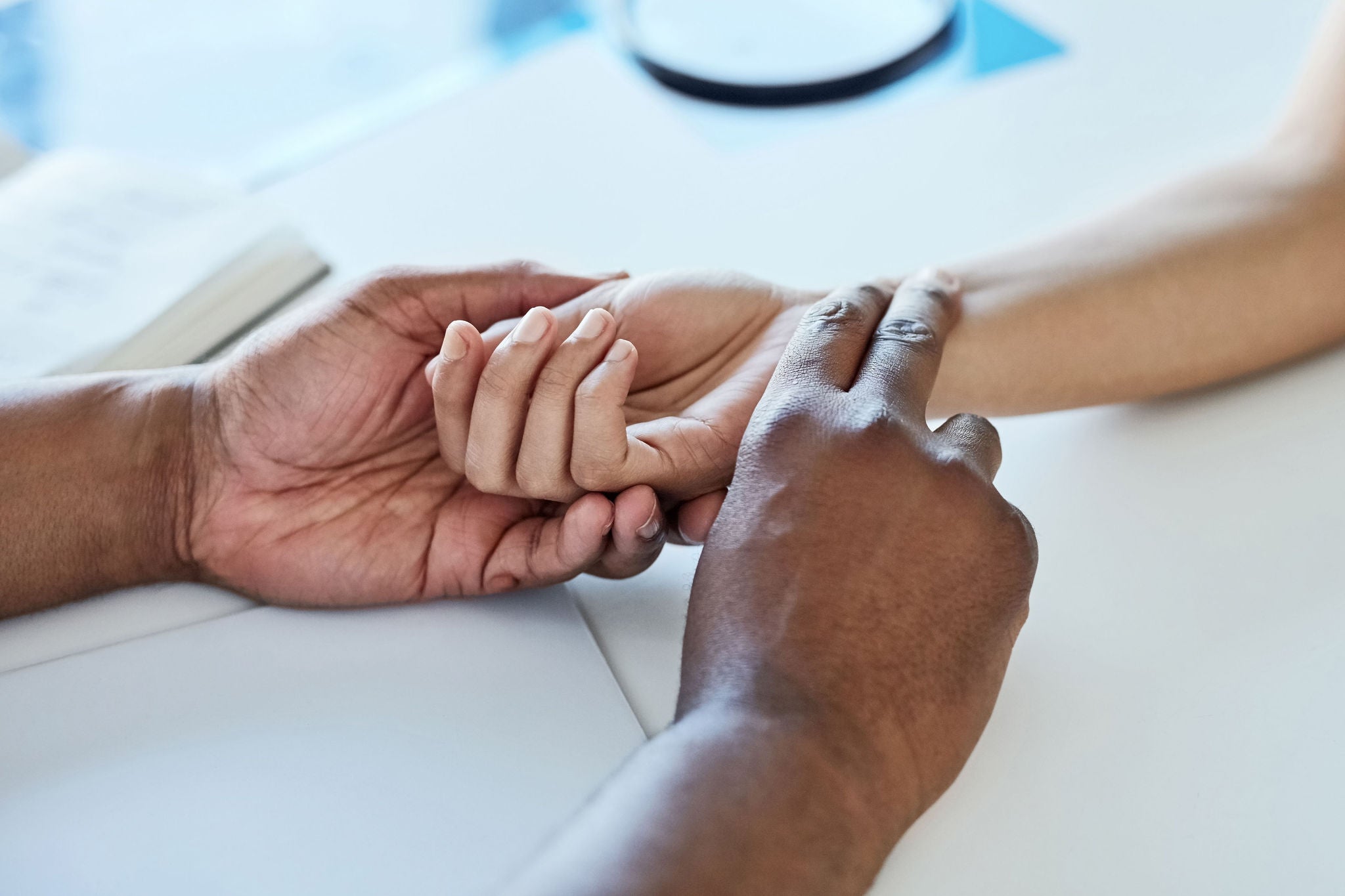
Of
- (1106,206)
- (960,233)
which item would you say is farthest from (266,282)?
(1106,206)

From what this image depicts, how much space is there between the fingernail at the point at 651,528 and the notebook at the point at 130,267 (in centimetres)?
49

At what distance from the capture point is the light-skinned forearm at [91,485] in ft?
2.40

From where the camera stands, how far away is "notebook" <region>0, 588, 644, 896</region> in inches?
21.9

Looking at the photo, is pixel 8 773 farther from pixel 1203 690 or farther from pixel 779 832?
pixel 1203 690

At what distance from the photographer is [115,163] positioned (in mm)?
1068

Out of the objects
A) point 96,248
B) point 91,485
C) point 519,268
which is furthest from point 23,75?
point 519,268

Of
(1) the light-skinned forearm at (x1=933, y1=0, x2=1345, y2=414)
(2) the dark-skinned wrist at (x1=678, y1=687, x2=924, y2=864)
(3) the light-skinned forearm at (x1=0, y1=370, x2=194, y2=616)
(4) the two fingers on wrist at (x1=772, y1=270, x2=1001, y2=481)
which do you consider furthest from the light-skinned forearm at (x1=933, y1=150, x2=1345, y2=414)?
(3) the light-skinned forearm at (x1=0, y1=370, x2=194, y2=616)

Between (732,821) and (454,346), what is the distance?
332mm

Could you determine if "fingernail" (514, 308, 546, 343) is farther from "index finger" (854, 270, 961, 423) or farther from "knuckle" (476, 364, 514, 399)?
"index finger" (854, 270, 961, 423)

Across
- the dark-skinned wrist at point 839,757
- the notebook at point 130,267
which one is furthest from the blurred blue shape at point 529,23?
the dark-skinned wrist at point 839,757

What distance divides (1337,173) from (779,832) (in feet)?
2.34

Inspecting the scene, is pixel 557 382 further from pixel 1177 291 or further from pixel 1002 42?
pixel 1002 42

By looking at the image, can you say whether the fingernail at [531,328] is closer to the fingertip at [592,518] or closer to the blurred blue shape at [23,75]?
the fingertip at [592,518]

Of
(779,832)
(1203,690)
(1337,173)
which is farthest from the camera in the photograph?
(1337,173)
